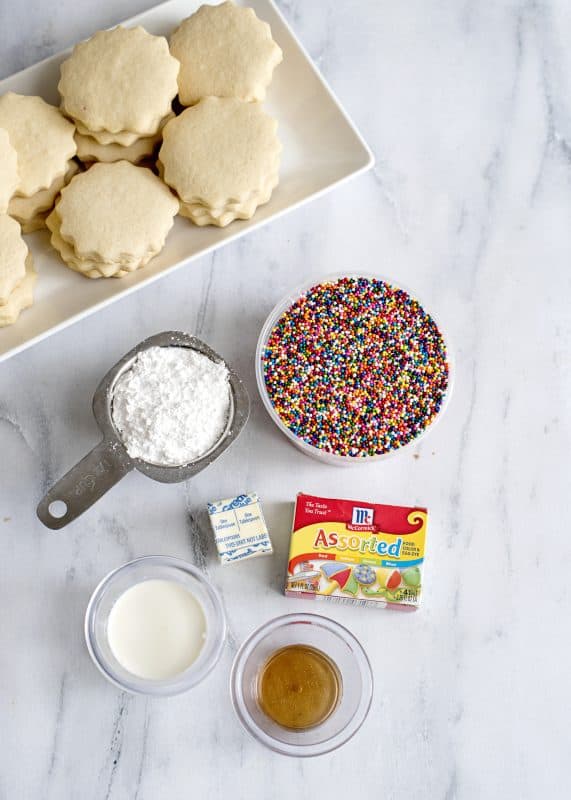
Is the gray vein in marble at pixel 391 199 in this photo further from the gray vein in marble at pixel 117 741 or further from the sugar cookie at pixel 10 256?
the gray vein in marble at pixel 117 741

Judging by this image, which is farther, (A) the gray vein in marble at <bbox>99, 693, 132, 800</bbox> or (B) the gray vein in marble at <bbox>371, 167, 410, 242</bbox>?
(B) the gray vein in marble at <bbox>371, 167, 410, 242</bbox>

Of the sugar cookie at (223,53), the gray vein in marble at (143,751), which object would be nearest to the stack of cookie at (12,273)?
the sugar cookie at (223,53)

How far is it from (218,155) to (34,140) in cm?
29

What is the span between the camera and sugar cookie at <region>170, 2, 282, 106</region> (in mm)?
1487

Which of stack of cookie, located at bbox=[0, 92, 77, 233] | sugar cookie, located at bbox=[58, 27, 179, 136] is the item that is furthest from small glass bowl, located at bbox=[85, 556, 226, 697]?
sugar cookie, located at bbox=[58, 27, 179, 136]

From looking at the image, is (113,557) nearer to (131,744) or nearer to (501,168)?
(131,744)

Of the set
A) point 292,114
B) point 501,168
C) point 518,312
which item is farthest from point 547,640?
point 292,114

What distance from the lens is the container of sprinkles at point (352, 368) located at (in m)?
1.49

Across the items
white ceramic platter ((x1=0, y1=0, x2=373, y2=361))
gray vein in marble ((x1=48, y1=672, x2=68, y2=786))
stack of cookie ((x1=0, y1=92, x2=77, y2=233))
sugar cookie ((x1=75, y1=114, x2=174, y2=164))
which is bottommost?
gray vein in marble ((x1=48, y1=672, x2=68, y2=786))

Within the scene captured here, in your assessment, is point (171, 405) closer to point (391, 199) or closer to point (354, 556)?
point (354, 556)

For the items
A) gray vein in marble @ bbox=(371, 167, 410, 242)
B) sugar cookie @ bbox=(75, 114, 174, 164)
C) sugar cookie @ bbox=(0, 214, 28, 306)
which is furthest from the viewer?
gray vein in marble @ bbox=(371, 167, 410, 242)

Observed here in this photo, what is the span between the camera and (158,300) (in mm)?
1572

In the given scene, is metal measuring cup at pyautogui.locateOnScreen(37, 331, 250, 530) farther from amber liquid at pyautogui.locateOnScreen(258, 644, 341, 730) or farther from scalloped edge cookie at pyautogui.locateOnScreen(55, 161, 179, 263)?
amber liquid at pyautogui.locateOnScreen(258, 644, 341, 730)

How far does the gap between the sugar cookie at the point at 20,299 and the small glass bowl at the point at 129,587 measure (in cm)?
44
